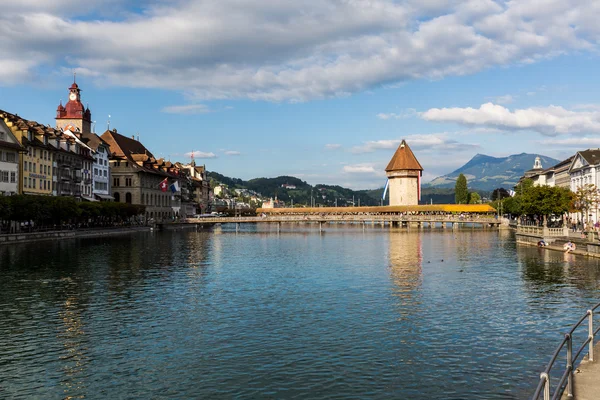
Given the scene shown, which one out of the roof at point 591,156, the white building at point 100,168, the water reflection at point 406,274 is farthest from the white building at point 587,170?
the white building at point 100,168

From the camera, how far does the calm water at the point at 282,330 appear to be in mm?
18844

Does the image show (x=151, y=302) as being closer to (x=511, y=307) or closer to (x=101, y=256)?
(x=511, y=307)

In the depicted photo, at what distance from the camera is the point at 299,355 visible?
22.0 meters

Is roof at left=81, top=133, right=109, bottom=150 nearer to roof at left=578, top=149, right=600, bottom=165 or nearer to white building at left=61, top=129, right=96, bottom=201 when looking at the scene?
white building at left=61, top=129, right=96, bottom=201

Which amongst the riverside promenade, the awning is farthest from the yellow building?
the awning

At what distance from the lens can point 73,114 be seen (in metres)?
144

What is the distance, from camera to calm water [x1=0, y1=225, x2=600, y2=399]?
61.8ft

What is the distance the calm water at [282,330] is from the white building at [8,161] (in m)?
39.4

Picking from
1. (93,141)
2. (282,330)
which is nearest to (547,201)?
(282,330)

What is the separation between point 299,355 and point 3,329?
14264mm

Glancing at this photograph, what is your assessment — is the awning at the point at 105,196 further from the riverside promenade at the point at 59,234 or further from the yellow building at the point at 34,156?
the yellow building at the point at 34,156

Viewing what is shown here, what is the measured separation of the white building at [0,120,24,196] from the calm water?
39.4m

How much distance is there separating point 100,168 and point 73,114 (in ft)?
75.6

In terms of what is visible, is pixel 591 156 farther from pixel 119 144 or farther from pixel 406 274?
pixel 119 144
